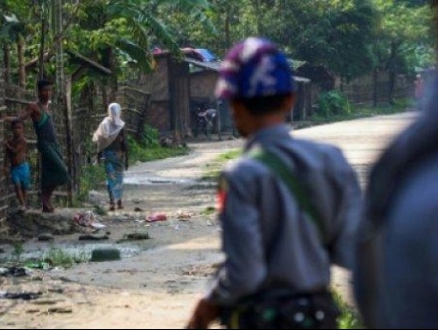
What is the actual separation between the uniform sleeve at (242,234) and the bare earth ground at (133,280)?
9.75 ft

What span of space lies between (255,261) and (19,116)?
11385 mm

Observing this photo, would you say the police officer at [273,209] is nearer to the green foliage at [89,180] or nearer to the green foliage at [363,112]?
the green foliage at [89,180]

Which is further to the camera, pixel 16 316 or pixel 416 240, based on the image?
pixel 16 316

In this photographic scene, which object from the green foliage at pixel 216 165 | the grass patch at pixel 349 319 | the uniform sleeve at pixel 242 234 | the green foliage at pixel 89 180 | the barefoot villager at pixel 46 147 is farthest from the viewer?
the green foliage at pixel 216 165

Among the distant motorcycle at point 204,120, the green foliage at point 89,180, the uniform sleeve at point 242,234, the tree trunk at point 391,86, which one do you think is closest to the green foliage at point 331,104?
the tree trunk at point 391,86

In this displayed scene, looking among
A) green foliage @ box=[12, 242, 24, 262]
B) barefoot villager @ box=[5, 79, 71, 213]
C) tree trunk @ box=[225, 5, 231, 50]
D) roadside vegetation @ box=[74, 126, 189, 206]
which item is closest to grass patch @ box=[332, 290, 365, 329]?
green foliage @ box=[12, 242, 24, 262]

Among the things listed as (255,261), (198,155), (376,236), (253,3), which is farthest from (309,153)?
(253,3)

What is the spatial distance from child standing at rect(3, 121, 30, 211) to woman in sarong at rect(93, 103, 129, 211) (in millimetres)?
3007

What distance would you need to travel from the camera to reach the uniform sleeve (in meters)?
3.22

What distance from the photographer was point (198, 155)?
103ft

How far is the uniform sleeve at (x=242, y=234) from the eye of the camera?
322cm

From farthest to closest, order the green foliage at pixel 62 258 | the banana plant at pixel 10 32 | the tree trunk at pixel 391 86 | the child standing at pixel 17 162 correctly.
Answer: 1. the tree trunk at pixel 391 86
2. the banana plant at pixel 10 32
3. the child standing at pixel 17 162
4. the green foliage at pixel 62 258

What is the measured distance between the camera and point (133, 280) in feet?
33.1

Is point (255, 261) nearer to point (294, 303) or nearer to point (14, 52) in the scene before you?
point (294, 303)
